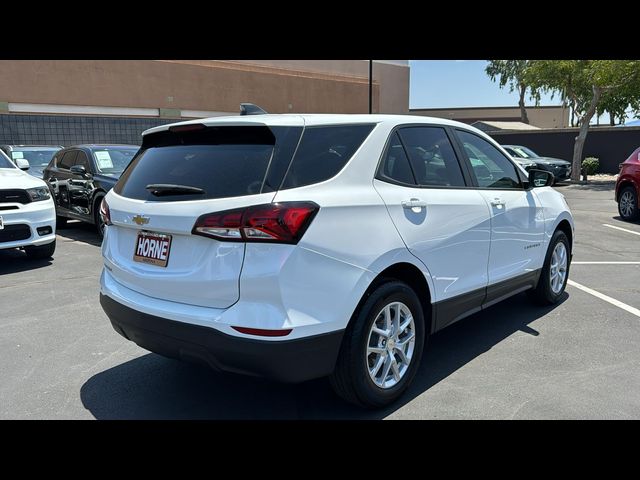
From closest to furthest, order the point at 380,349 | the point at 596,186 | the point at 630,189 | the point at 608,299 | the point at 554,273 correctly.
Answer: the point at 380,349 < the point at 554,273 < the point at 608,299 < the point at 630,189 < the point at 596,186

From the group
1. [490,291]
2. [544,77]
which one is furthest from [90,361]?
[544,77]

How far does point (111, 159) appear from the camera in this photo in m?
9.12

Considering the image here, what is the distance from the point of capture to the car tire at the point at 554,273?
5.07 metres

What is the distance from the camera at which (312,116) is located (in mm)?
3066

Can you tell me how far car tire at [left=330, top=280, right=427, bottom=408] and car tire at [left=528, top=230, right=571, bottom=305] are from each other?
7.33 ft

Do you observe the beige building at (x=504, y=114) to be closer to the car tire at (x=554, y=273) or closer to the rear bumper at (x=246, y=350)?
the car tire at (x=554, y=273)

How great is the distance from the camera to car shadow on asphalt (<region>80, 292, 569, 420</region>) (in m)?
3.17

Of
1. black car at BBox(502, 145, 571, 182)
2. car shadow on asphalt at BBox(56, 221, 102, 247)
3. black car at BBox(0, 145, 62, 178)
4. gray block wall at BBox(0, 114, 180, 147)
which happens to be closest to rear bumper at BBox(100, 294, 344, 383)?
car shadow on asphalt at BBox(56, 221, 102, 247)

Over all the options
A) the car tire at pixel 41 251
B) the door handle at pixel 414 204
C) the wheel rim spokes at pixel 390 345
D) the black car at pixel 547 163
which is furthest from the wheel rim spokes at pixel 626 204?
the car tire at pixel 41 251

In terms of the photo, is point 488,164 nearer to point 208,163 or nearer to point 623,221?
point 208,163

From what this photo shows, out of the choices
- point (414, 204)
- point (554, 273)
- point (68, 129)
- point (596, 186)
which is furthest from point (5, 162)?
point (596, 186)

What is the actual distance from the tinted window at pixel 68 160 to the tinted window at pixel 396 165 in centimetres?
798

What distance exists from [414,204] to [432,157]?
22.7 inches
